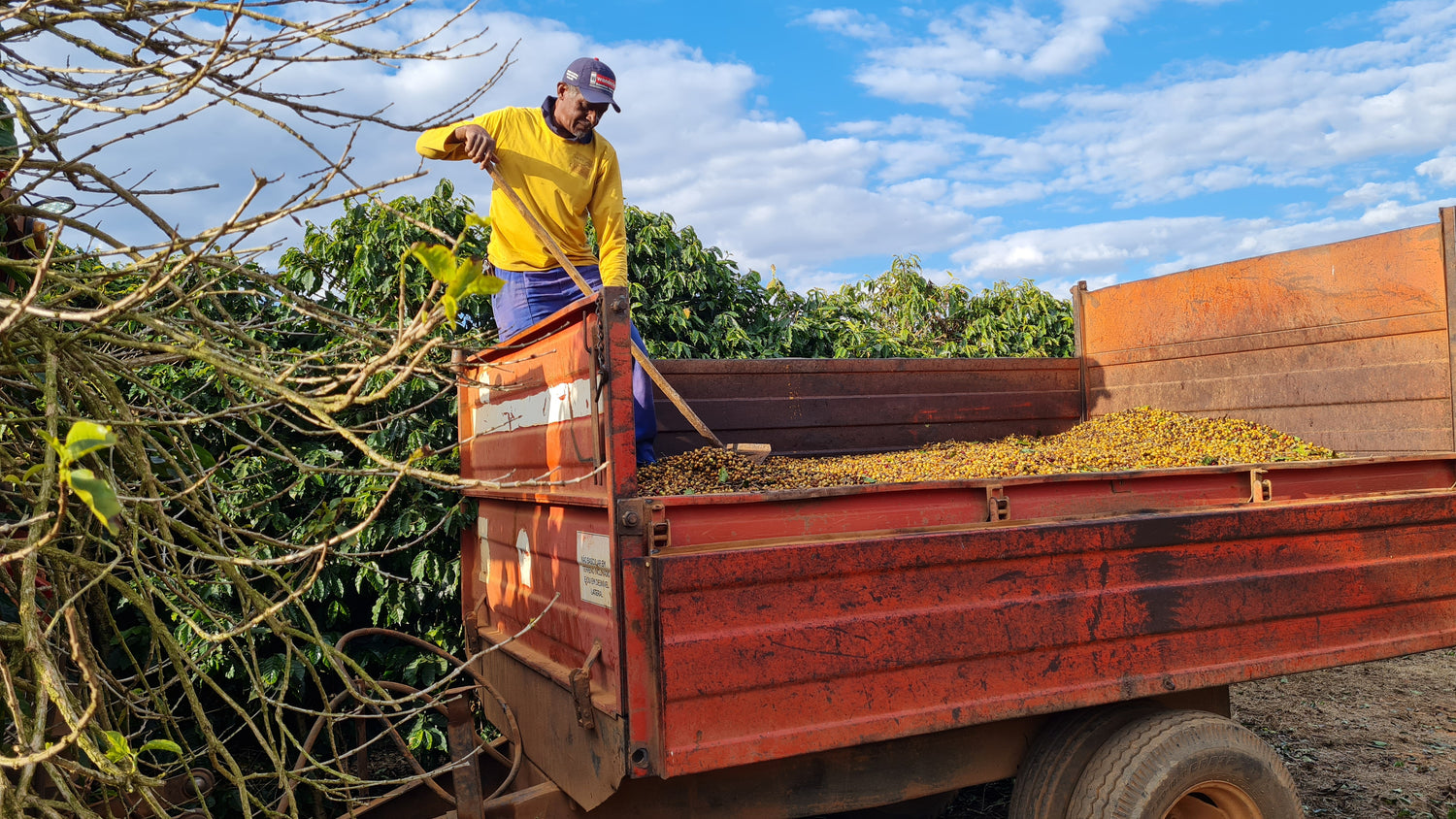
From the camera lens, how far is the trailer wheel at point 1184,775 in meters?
2.84

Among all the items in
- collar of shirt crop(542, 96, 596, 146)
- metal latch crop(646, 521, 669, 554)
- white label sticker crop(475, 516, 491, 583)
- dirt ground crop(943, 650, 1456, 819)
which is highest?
collar of shirt crop(542, 96, 596, 146)

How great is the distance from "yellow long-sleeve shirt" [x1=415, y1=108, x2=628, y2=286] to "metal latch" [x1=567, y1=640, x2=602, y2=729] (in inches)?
69.7

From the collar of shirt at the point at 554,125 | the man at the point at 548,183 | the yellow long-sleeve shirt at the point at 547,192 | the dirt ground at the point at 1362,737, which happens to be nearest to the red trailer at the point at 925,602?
the man at the point at 548,183

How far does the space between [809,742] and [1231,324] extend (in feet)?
10.9

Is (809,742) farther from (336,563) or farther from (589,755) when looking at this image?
(336,563)

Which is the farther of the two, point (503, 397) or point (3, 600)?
point (503, 397)

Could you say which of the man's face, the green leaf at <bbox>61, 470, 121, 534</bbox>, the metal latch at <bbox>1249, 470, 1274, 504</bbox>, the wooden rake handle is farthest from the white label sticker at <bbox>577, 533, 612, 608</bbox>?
the metal latch at <bbox>1249, 470, 1274, 504</bbox>

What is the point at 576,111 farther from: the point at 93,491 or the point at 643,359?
the point at 93,491

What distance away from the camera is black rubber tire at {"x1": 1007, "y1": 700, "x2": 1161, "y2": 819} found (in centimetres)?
287

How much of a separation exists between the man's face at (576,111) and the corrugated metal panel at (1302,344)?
2.92m

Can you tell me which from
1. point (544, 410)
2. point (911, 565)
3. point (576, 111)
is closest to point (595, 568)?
point (544, 410)

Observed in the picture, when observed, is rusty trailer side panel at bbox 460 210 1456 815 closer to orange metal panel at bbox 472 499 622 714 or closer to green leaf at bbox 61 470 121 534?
orange metal panel at bbox 472 499 622 714

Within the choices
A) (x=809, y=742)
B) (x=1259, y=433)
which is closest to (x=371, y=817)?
(x=809, y=742)

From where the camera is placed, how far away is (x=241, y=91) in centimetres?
184
